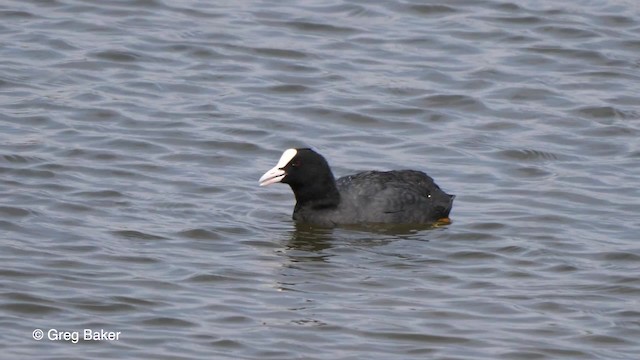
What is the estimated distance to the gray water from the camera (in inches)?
375

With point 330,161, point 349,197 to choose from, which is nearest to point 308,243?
point 349,197

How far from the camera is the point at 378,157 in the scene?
535 inches

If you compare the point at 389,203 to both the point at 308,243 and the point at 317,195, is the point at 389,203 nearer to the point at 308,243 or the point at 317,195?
the point at 317,195

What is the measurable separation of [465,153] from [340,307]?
4.09 meters

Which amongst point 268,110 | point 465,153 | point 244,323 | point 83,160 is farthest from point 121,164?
point 244,323

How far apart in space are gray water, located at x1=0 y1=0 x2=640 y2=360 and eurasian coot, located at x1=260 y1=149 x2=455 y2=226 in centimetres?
17

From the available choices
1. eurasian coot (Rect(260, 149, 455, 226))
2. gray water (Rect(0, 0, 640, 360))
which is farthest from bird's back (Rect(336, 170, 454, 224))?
gray water (Rect(0, 0, 640, 360))

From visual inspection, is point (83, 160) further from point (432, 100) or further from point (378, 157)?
point (432, 100)

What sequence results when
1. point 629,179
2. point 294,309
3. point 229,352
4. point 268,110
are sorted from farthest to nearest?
point 268,110, point 629,179, point 294,309, point 229,352

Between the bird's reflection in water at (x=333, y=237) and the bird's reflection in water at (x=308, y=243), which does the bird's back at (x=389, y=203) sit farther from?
the bird's reflection in water at (x=308, y=243)

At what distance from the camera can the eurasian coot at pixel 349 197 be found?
39.6 feet

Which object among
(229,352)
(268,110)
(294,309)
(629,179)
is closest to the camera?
(229,352)

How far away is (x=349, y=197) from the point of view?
12195 mm

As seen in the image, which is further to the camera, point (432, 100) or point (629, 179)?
point (432, 100)
